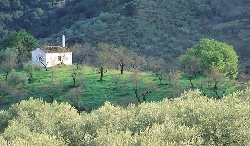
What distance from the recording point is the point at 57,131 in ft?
118

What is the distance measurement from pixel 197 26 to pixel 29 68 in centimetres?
6296

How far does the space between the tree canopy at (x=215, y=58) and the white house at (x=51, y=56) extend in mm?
26108

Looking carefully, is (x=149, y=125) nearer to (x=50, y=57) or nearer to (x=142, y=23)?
(x=50, y=57)

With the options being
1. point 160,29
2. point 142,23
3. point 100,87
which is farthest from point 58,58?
point 160,29

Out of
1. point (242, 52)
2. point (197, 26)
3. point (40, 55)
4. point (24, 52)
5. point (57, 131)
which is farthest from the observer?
point (197, 26)

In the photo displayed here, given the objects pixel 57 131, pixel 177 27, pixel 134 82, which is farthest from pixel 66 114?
pixel 177 27

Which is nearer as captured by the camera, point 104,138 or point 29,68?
point 104,138

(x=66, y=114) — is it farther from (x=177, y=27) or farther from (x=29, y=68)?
(x=177, y=27)

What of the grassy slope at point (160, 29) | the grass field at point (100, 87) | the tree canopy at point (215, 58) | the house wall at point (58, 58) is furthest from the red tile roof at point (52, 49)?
the grassy slope at point (160, 29)

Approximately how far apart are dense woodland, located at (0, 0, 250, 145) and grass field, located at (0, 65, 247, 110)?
7.1 inches

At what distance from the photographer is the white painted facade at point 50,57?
261 feet

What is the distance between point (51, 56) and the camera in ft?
263

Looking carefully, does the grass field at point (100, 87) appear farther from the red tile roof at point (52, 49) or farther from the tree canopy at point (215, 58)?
the red tile roof at point (52, 49)

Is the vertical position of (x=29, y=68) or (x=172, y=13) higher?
(x=172, y=13)
